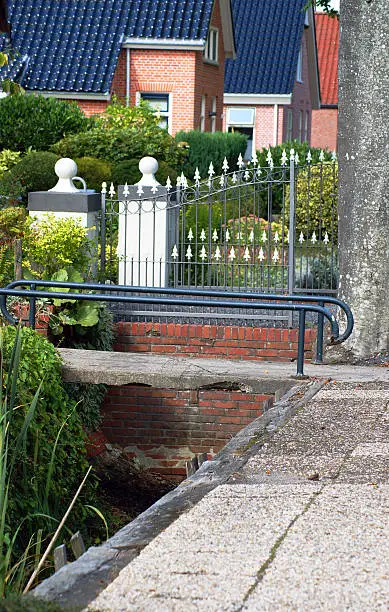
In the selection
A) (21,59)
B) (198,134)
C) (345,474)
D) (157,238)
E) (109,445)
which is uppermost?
(21,59)

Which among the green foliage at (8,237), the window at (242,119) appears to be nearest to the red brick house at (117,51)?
the window at (242,119)

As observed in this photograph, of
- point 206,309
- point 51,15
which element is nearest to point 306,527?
point 206,309

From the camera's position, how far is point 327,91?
54.4 meters

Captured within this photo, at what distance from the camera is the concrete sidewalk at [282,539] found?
4102mm

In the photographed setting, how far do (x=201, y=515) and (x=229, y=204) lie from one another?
400 inches

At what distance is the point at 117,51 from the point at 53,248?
1905 centimetres

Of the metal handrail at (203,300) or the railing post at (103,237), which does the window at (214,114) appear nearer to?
the railing post at (103,237)

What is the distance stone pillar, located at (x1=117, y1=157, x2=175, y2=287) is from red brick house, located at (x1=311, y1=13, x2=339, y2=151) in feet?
141

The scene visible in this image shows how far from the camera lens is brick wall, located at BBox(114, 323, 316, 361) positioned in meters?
10.8

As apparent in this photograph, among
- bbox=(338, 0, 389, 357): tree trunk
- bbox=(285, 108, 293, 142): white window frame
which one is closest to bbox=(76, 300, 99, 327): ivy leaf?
bbox=(338, 0, 389, 357): tree trunk

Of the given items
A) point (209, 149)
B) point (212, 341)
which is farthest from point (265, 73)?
point (212, 341)

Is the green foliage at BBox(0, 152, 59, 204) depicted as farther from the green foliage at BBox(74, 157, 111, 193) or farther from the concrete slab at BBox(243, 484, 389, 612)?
the concrete slab at BBox(243, 484, 389, 612)

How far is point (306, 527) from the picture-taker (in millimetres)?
4992

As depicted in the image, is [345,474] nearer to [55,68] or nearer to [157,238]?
[157,238]
